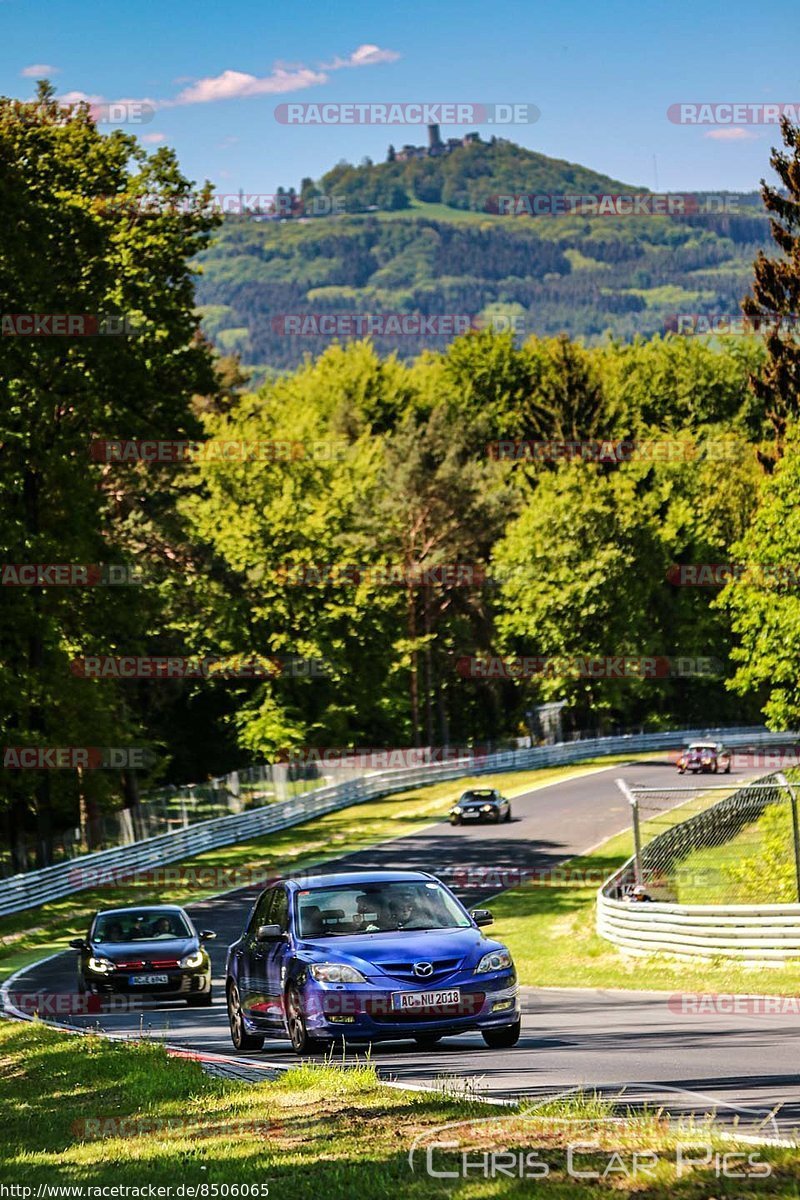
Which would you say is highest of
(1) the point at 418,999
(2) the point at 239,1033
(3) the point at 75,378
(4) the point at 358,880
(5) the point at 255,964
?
(3) the point at 75,378

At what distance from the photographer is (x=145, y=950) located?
73.1 feet

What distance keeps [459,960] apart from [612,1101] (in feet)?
10.5

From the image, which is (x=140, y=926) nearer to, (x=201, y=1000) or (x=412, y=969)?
(x=201, y=1000)

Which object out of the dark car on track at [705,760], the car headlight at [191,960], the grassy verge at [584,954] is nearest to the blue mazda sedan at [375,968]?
the grassy verge at [584,954]

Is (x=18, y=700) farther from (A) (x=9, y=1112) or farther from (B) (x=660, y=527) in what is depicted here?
(B) (x=660, y=527)

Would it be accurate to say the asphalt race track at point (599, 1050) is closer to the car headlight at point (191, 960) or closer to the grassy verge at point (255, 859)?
the car headlight at point (191, 960)

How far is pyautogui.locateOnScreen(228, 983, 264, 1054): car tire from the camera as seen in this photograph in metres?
15.2

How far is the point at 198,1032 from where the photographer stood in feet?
61.0

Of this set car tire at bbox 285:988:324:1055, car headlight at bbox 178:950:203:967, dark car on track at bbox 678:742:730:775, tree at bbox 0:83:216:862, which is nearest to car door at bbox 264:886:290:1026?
car tire at bbox 285:988:324:1055

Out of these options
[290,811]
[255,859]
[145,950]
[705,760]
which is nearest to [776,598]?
[255,859]

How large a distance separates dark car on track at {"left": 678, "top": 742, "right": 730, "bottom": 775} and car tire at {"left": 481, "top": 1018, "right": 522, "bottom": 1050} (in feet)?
167

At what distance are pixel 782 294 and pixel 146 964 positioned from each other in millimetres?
39165

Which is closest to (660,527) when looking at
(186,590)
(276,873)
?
(186,590)

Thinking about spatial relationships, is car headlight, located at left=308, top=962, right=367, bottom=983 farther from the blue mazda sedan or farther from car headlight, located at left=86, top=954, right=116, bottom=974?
car headlight, located at left=86, top=954, right=116, bottom=974
